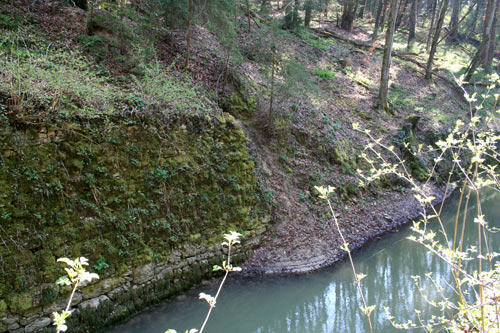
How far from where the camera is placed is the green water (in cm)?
652

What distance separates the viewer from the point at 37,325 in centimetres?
534

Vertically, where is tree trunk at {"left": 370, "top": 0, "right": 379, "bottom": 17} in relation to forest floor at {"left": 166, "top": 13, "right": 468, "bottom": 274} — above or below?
above

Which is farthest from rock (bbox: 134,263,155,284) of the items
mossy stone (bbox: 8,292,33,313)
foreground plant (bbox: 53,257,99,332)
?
foreground plant (bbox: 53,257,99,332)

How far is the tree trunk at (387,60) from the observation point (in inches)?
566

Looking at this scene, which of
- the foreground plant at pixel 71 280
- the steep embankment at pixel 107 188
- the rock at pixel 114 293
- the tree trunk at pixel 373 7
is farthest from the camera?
the tree trunk at pixel 373 7

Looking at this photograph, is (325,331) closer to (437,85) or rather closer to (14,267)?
(14,267)

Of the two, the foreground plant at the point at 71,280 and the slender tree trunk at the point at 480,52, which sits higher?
the slender tree trunk at the point at 480,52

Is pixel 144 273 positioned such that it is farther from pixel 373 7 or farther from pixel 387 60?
pixel 373 7

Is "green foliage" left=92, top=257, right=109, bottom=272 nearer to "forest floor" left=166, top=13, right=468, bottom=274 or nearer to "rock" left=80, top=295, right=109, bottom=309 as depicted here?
"rock" left=80, top=295, right=109, bottom=309

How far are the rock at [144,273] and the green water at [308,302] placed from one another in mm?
593

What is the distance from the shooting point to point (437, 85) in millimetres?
20125

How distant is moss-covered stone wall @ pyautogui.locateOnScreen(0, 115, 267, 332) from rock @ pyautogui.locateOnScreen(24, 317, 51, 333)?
0.65 feet

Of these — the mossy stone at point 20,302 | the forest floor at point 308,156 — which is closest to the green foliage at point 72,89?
the forest floor at point 308,156

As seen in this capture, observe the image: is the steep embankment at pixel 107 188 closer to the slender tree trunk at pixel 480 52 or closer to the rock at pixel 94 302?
the rock at pixel 94 302
